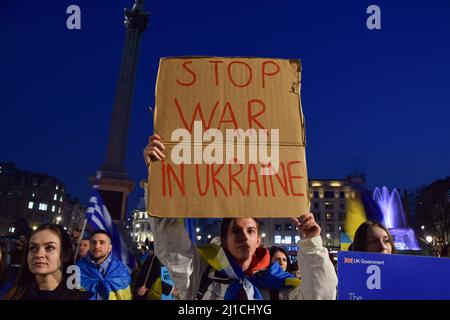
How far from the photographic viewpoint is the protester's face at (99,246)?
5.52 m

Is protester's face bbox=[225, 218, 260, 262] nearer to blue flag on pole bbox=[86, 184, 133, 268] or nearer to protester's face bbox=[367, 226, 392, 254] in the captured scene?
protester's face bbox=[367, 226, 392, 254]

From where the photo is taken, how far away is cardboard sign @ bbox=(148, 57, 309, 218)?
2.83 m

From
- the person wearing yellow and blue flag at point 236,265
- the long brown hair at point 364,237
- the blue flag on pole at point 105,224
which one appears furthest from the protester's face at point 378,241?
the blue flag on pole at point 105,224

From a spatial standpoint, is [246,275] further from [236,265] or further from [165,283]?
[165,283]

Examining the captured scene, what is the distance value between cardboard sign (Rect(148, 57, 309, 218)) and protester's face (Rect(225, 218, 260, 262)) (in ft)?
0.71

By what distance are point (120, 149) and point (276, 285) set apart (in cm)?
2755

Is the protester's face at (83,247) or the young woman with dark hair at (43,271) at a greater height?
the protester's face at (83,247)

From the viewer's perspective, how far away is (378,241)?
13.4 ft

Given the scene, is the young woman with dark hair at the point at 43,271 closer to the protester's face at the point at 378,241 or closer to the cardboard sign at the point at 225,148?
the cardboard sign at the point at 225,148

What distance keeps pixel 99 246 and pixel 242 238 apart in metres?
3.28

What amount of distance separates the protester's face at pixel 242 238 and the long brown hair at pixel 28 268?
179 centimetres

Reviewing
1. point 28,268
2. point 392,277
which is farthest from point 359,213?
point 28,268

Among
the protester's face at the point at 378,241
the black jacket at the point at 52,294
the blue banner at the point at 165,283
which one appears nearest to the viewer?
the black jacket at the point at 52,294
